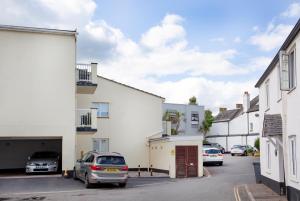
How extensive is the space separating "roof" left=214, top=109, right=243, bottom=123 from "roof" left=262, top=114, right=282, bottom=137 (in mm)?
47870

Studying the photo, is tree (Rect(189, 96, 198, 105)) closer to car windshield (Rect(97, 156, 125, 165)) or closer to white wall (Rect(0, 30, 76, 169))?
white wall (Rect(0, 30, 76, 169))

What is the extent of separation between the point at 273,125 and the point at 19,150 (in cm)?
1992

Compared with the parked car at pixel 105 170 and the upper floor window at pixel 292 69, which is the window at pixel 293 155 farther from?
the parked car at pixel 105 170

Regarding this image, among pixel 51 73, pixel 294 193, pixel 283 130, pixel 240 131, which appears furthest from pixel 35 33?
pixel 240 131

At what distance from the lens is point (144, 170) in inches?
1291

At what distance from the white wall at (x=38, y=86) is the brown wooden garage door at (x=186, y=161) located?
6.68 m

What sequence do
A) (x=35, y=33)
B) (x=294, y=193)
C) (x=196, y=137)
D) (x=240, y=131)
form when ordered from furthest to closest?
(x=240, y=131), (x=196, y=137), (x=35, y=33), (x=294, y=193)

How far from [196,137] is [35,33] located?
1177cm

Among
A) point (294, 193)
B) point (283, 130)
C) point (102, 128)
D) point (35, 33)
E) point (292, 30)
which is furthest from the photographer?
point (102, 128)

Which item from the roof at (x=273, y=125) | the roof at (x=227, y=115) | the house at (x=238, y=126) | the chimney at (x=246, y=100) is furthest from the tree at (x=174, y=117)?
the roof at (x=273, y=125)

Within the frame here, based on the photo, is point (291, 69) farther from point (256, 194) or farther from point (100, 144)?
point (100, 144)

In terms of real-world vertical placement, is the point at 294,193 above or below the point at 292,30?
below

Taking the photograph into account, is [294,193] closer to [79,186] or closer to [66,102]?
[79,186]

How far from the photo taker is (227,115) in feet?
221
